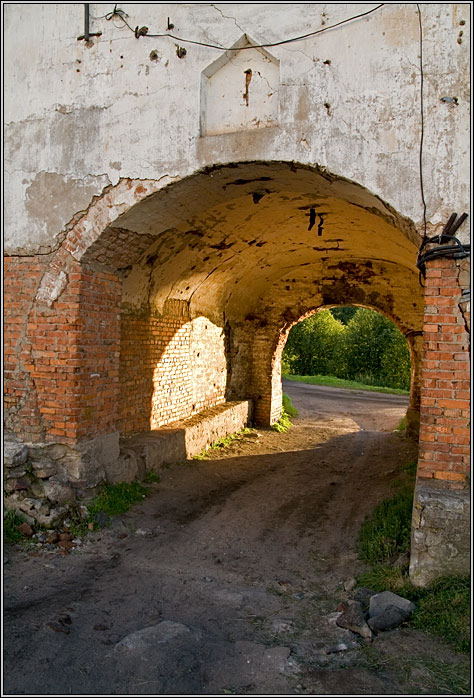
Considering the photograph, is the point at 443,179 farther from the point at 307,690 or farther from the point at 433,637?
the point at 307,690

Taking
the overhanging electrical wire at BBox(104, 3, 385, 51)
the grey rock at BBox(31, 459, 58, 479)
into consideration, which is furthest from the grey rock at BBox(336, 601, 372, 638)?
the overhanging electrical wire at BBox(104, 3, 385, 51)

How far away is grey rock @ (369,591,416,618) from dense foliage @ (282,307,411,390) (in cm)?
2257

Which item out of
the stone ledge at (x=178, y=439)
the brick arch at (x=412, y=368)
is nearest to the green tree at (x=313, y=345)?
the brick arch at (x=412, y=368)

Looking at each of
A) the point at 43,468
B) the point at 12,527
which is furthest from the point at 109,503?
the point at 12,527

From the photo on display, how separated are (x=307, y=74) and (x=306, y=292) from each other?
7.63 metres

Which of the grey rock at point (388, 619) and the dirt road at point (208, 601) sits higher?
the grey rock at point (388, 619)

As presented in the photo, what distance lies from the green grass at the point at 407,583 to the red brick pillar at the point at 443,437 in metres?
0.12

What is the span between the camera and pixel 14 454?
5406mm

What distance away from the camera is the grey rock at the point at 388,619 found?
3662 millimetres

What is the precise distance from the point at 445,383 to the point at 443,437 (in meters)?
0.45

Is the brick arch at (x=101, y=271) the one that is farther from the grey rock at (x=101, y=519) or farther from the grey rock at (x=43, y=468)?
the grey rock at (x=101, y=519)

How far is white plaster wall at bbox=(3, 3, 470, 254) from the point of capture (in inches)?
173

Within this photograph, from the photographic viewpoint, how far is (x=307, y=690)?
3074 millimetres

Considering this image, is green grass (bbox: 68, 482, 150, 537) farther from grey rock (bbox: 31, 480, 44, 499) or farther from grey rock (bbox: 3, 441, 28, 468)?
grey rock (bbox: 3, 441, 28, 468)
